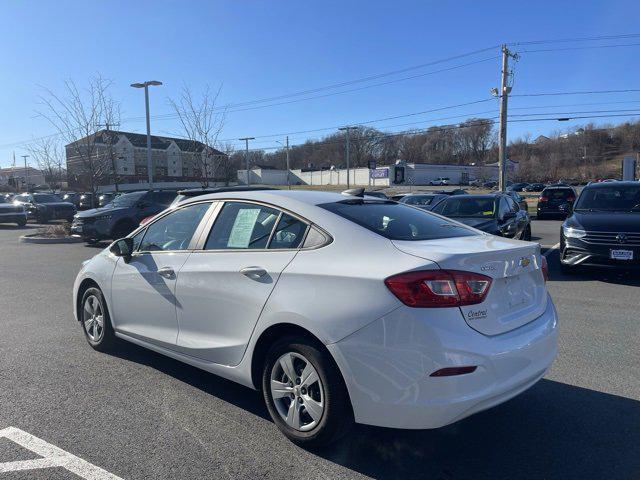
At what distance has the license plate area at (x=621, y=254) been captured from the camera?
26.8 feet

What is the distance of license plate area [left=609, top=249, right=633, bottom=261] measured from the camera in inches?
321

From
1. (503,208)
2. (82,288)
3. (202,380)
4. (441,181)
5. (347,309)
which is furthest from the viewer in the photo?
(441,181)

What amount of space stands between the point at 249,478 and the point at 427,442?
1.17 m

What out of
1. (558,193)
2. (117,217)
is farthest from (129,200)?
(558,193)

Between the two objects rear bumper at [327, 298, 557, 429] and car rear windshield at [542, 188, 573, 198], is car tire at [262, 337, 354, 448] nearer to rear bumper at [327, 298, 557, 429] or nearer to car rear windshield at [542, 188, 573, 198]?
rear bumper at [327, 298, 557, 429]

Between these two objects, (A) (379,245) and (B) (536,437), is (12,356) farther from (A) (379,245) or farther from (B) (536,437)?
(B) (536,437)

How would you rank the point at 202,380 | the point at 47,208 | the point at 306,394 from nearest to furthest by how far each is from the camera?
the point at 306,394 → the point at 202,380 → the point at 47,208

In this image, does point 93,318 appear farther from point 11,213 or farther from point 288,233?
point 11,213

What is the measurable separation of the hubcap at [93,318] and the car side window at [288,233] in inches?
98.2

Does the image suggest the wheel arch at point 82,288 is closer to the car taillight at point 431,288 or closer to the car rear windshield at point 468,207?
the car taillight at point 431,288

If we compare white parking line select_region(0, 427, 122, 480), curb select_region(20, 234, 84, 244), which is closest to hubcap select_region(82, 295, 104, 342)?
white parking line select_region(0, 427, 122, 480)

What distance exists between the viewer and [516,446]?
327cm

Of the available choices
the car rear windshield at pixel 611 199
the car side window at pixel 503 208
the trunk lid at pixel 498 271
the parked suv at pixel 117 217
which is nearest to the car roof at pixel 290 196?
the trunk lid at pixel 498 271

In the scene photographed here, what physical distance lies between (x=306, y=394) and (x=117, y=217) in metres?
13.8
